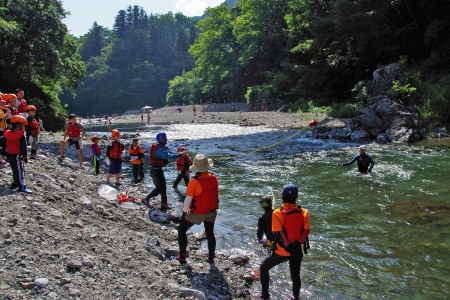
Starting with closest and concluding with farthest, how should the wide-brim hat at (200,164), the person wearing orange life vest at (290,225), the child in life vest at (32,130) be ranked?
the person wearing orange life vest at (290,225)
the wide-brim hat at (200,164)
the child in life vest at (32,130)

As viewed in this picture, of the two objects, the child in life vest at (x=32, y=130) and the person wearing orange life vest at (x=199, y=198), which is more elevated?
the child in life vest at (x=32, y=130)

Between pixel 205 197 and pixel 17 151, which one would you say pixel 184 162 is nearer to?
pixel 17 151

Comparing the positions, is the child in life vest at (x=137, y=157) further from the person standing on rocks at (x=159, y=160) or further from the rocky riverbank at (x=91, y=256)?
the rocky riverbank at (x=91, y=256)

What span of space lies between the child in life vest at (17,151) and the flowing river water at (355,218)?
12.9 ft

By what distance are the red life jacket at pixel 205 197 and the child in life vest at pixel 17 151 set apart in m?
3.50

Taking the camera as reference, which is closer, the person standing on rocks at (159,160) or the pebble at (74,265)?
the pebble at (74,265)

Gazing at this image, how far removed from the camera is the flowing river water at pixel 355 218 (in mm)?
5820

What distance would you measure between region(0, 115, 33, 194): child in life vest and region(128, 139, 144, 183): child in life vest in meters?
→ 4.47

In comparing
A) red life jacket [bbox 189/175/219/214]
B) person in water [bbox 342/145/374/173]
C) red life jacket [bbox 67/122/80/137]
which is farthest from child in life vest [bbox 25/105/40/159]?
person in water [bbox 342/145/374/173]

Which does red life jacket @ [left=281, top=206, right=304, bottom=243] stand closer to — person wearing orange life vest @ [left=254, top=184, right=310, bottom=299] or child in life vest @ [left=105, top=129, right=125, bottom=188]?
person wearing orange life vest @ [left=254, top=184, right=310, bottom=299]

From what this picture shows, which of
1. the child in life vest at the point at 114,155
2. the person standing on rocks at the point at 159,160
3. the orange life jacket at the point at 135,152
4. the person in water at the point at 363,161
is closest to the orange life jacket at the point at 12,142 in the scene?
the person standing on rocks at the point at 159,160

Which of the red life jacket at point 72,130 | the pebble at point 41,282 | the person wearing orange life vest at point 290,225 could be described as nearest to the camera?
the pebble at point 41,282

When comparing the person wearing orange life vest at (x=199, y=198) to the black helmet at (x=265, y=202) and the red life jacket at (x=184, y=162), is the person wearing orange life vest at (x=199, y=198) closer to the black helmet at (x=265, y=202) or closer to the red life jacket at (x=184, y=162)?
the black helmet at (x=265, y=202)

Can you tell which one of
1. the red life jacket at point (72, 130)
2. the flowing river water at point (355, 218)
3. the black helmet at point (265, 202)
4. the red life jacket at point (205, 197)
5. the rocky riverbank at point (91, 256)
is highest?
the red life jacket at point (72, 130)
